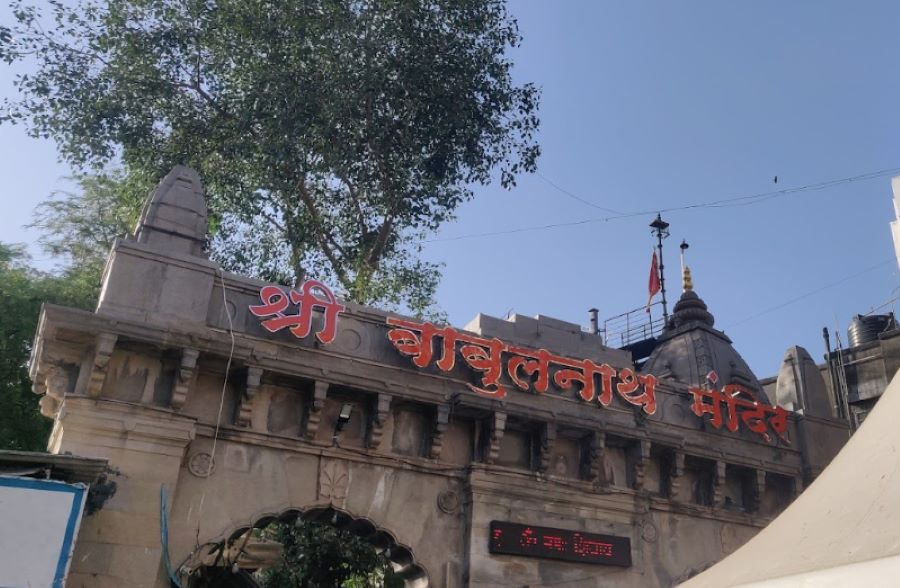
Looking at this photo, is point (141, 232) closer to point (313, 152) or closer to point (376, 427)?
point (376, 427)

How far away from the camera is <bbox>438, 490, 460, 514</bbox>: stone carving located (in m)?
13.4

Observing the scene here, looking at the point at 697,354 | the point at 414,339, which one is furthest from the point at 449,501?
the point at 697,354

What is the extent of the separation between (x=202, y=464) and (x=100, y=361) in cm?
208

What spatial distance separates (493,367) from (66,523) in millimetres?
7079

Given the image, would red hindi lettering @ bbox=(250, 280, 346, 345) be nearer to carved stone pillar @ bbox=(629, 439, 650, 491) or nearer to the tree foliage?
carved stone pillar @ bbox=(629, 439, 650, 491)

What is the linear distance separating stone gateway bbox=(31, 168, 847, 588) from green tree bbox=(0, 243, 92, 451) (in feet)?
20.1

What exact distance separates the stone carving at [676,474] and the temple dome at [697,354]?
12.6 feet

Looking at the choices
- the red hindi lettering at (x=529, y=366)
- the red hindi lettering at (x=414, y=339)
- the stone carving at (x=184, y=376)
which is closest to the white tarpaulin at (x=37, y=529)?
the stone carving at (x=184, y=376)

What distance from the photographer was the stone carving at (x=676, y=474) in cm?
1529

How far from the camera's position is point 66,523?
31.3 ft

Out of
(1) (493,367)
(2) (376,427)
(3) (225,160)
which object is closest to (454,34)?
(3) (225,160)

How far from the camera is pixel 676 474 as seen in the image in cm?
1534

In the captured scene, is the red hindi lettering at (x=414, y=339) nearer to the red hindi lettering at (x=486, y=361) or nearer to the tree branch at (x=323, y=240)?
the red hindi lettering at (x=486, y=361)

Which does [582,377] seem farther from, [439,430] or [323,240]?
[323,240]
